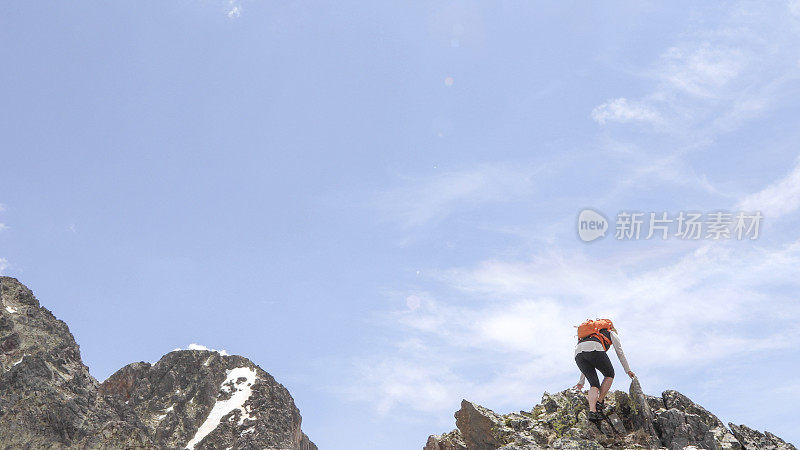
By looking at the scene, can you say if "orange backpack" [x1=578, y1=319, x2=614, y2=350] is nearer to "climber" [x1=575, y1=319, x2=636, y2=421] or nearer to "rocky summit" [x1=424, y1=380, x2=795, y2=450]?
"climber" [x1=575, y1=319, x2=636, y2=421]

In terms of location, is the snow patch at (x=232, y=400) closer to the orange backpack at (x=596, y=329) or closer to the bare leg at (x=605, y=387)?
the orange backpack at (x=596, y=329)

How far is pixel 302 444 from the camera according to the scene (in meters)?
150

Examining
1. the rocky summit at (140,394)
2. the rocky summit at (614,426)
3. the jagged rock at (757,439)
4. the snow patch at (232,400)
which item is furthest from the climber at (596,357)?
the snow patch at (232,400)

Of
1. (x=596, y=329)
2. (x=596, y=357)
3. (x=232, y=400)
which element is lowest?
(x=596, y=357)

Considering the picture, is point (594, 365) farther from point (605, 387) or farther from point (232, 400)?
point (232, 400)

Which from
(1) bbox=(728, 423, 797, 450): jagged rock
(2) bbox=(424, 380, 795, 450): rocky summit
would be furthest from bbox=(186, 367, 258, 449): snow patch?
(1) bbox=(728, 423, 797, 450): jagged rock

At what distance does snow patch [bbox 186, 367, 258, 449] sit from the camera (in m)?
138

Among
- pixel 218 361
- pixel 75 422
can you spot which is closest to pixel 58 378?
pixel 75 422

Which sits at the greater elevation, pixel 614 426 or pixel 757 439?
pixel 757 439

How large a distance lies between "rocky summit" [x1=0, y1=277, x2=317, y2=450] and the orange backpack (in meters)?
56.3

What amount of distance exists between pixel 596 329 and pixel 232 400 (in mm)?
142524

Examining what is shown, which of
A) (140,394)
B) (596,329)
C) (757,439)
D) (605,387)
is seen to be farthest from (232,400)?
(757,439)

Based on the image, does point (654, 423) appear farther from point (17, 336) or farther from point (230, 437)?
point (230, 437)

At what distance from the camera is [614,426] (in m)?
18.3
